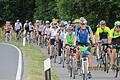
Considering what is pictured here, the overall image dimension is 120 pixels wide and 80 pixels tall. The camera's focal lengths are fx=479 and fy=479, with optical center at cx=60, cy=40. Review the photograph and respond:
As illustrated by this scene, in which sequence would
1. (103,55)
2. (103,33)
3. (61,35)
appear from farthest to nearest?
1. (61,35)
2. (103,33)
3. (103,55)

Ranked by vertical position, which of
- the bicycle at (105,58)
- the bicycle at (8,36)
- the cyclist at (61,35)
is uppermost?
the cyclist at (61,35)

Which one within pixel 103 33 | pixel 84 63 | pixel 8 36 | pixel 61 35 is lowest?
pixel 8 36

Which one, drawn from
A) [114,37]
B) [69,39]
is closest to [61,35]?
[69,39]

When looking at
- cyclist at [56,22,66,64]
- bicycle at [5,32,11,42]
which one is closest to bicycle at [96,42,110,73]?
cyclist at [56,22,66,64]

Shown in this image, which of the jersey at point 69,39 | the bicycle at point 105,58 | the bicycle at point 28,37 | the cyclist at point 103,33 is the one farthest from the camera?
the bicycle at point 28,37

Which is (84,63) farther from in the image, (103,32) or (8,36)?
(8,36)

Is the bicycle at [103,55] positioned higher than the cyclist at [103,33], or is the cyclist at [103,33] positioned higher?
the cyclist at [103,33]

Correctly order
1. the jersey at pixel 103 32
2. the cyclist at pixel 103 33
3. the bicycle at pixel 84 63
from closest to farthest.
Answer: the bicycle at pixel 84 63, the cyclist at pixel 103 33, the jersey at pixel 103 32

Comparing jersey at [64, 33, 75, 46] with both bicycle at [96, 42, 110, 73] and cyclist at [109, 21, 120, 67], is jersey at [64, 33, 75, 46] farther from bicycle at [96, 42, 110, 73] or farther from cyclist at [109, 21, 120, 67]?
bicycle at [96, 42, 110, 73]

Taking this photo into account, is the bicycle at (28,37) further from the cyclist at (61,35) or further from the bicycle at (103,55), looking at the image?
the bicycle at (103,55)

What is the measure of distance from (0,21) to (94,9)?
36745mm

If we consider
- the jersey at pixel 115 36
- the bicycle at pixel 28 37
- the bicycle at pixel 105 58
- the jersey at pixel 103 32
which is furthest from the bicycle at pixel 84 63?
the bicycle at pixel 28 37

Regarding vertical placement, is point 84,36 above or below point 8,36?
above

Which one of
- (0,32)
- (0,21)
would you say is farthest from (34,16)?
(0,32)
